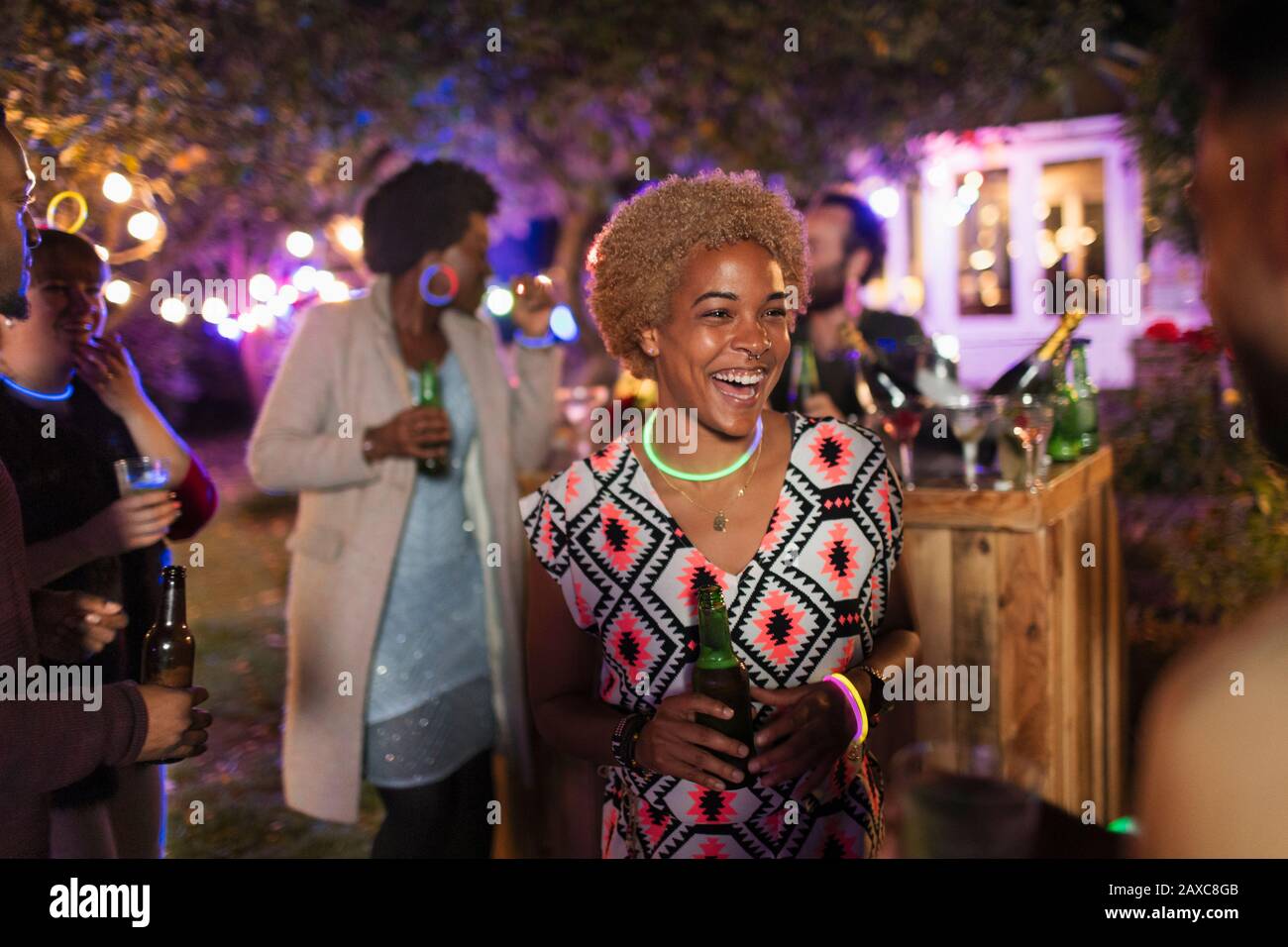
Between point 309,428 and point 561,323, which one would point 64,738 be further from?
point 561,323

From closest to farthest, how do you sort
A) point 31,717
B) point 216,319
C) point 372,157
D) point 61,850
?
point 31,717
point 61,850
point 216,319
point 372,157

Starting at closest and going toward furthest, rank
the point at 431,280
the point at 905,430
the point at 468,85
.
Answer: the point at 905,430
the point at 431,280
the point at 468,85

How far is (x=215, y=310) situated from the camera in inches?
162

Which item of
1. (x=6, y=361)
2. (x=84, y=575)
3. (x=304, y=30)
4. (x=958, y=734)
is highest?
(x=304, y=30)

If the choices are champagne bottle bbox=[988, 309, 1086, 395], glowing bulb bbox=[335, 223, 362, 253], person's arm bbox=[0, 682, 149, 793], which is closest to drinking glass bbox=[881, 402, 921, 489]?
champagne bottle bbox=[988, 309, 1086, 395]

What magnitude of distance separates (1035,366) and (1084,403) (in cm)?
57

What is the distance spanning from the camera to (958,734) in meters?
3.04

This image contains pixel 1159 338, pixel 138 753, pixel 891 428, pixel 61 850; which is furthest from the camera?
pixel 1159 338

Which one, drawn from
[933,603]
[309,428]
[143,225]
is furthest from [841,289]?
[143,225]

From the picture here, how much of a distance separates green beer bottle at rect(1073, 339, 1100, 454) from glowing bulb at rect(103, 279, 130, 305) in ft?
10.4

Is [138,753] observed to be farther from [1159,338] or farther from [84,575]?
[1159,338]

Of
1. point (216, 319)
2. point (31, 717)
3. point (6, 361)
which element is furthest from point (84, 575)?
point (216, 319)

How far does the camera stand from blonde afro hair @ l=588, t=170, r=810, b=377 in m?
2.15

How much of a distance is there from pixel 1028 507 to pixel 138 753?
2.31 meters
